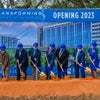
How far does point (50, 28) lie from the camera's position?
19.6 meters

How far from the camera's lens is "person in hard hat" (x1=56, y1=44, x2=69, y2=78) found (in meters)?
18.6

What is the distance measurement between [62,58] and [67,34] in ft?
4.93

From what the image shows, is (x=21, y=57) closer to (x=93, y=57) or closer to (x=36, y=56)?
(x=36, y=56)

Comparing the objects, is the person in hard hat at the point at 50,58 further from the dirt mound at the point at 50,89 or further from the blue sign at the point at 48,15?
the dirt mound at the point at 50,89

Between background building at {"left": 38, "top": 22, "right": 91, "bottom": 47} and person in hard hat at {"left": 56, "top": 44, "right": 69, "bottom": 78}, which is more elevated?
background building at {"left": 38, "top": 22, "right": 91, "bottom": 47}

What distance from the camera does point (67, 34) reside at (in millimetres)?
19688

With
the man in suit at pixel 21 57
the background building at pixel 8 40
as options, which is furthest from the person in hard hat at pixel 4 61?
the background building at pixel 8 40

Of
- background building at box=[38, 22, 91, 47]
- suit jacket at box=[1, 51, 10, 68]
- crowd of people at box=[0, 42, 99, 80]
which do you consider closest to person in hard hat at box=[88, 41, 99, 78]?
crowd of people at box=[0, 42, 99, 80]

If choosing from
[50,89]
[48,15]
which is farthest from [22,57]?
[50,89]

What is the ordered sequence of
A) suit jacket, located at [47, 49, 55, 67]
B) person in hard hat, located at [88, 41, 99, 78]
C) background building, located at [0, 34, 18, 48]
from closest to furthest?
suit jacket, located at [47, 49, 55, 67] → person in hard hat, located at [88, 41, 99, 78] → background building, located at [0, 34, 18, 48]

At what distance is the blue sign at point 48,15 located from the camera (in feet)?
63.0

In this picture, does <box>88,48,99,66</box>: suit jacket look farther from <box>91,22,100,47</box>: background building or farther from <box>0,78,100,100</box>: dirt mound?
<box>0,78,100,100</box>: dirt mound

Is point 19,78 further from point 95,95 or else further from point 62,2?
point 62,2

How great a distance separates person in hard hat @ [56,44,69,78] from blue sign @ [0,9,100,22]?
56.3 inches
